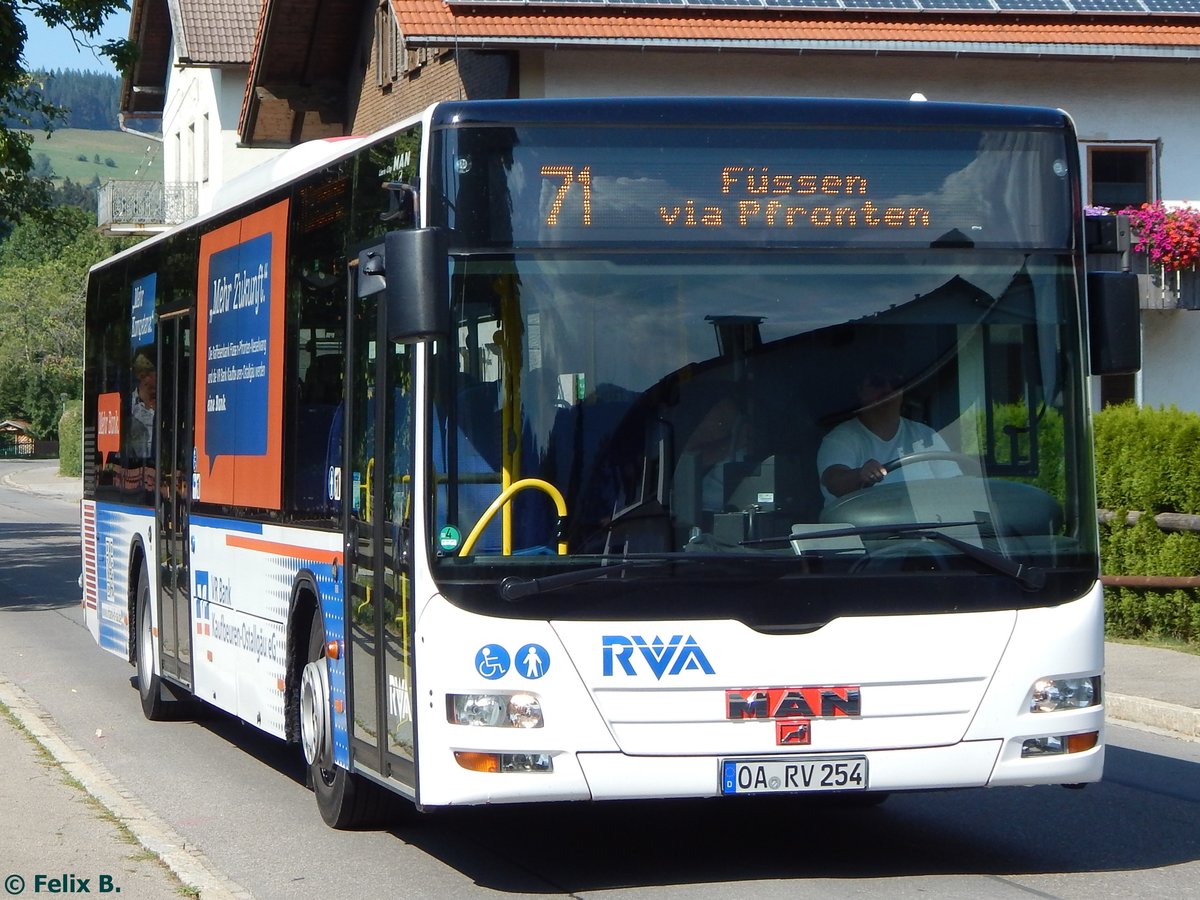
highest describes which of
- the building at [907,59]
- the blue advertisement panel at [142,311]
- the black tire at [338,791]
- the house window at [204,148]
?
the house window at [204,148]

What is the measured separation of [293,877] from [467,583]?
152 centimetres

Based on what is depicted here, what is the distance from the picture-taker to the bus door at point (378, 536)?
686 centimetres

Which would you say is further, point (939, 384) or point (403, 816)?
point (403, 816)

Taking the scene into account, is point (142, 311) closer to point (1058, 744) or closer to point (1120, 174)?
point (1058, 744)

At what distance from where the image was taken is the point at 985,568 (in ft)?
22.2

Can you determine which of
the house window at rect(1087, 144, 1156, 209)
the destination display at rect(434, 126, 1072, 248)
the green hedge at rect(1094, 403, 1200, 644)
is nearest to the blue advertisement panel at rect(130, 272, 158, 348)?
the destination display at rect(434, 126, 1072, 248)

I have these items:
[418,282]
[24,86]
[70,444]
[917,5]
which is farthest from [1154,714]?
[70,444]

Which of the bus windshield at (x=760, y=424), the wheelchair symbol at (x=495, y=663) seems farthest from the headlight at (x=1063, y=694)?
the wheelchair symbol at (x=495, y=663)

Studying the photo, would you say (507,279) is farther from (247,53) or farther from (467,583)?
(247,53)

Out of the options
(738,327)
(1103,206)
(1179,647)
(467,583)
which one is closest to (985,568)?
(738,327)

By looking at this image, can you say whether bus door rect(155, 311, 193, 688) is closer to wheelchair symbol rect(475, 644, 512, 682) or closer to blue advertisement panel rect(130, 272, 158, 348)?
blue advertisement panel rect(130, 272, 158, 348)

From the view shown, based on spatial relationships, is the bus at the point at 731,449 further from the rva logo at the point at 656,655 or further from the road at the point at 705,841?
the road at the point at 705,841

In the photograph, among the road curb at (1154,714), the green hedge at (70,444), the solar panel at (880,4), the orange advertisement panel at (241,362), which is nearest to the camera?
the orange advertisement panel at (241,362)

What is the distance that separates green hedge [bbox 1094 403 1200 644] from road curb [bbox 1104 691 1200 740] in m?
3.16
